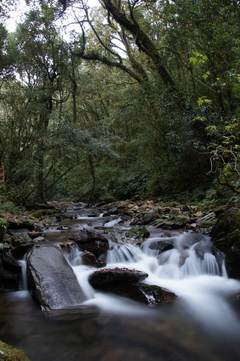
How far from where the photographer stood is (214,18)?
1040 cm

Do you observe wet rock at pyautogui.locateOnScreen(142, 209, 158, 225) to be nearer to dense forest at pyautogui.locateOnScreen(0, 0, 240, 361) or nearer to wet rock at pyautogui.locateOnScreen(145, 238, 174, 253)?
dense forest at pyautogui.locateOnScreen(0, 0, 240, 361)

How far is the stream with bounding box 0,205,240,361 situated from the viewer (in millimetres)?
3867

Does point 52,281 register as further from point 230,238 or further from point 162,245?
point 230,238

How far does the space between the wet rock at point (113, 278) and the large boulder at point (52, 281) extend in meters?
0.39

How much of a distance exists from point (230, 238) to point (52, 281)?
11.2 ft

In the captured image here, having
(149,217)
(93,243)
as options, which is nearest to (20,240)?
(93,243)

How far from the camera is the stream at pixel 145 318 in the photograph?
3.87m

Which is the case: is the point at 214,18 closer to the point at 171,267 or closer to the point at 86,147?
the point at 86,147

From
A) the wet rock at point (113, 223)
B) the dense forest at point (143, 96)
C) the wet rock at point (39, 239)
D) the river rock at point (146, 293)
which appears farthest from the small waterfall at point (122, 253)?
the dense forest at point (143, 96)

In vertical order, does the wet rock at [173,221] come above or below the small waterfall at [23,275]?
below

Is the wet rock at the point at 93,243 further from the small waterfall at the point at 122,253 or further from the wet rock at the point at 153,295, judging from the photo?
the wet rock at the point at 153,295

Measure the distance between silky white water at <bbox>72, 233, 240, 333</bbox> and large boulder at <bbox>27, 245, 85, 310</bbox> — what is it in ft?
0.99

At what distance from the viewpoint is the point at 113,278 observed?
5.65 meters

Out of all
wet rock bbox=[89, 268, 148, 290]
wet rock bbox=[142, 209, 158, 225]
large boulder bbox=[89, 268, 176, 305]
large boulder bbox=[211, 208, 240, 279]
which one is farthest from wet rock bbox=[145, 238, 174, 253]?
wet rock bbox=[142, 209, 158, 225]
